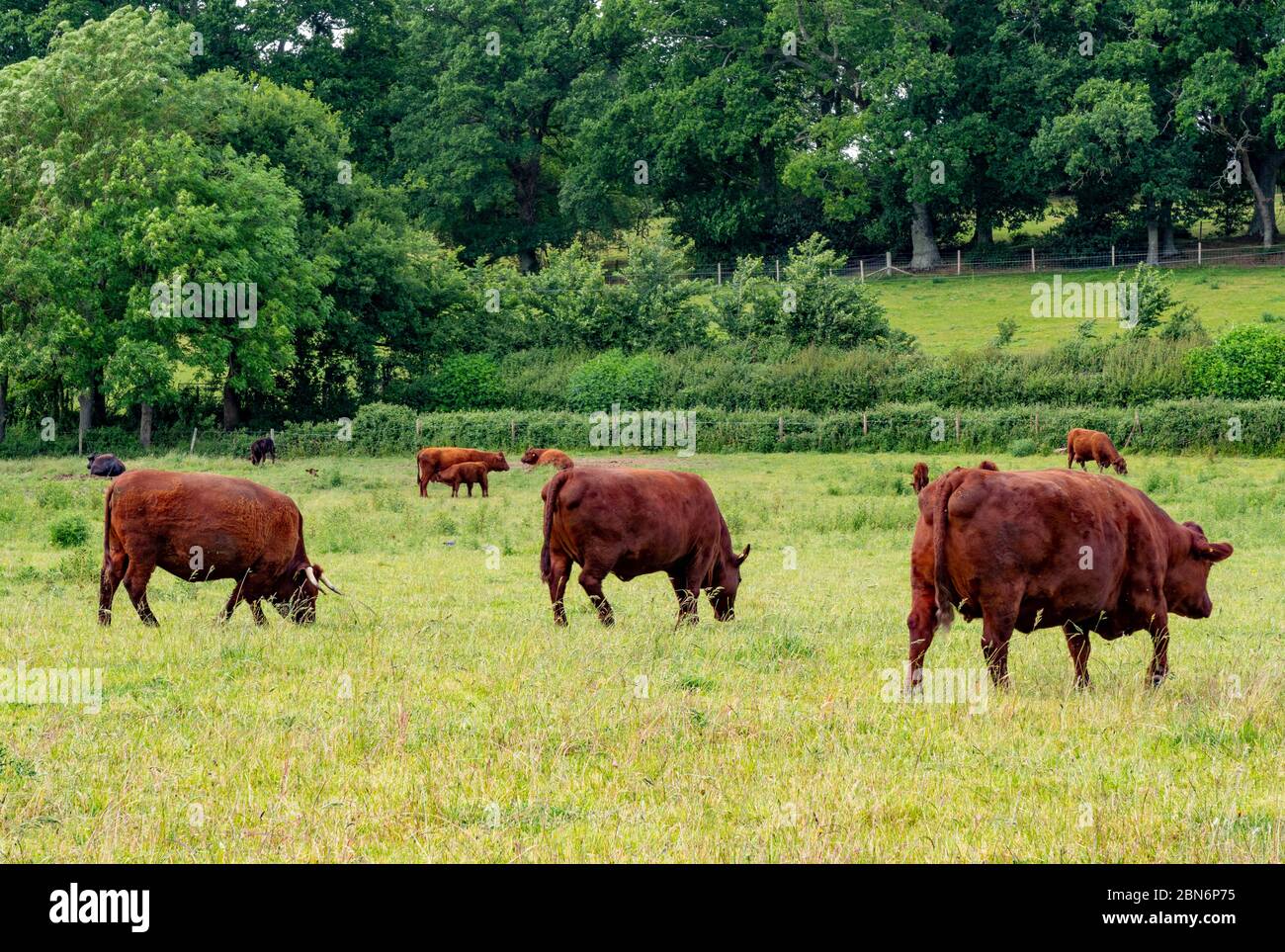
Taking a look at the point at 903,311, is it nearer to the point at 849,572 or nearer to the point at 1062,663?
the point at 849,572

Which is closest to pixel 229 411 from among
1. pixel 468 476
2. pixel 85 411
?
pixel 85 411

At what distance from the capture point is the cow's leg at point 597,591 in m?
12.5

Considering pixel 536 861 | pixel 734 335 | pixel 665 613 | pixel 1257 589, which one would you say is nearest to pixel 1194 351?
pixel 734 335

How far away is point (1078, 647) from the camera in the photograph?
9.66 m

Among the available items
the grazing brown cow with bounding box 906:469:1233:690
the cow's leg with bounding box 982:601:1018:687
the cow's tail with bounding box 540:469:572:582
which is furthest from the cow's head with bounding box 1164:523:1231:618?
the cow's tail with bounding box 540:469:572:582

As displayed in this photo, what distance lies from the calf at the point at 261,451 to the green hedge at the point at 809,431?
99 cm

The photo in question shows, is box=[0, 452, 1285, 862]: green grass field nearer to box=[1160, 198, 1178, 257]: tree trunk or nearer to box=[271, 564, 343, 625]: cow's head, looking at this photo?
box=[271, 564, 343, 625]: cow's head

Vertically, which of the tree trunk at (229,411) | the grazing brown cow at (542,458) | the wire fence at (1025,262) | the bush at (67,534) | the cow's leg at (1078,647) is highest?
the wire fence at (1025,262)

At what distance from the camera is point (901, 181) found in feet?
215

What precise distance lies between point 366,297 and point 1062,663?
39.5m

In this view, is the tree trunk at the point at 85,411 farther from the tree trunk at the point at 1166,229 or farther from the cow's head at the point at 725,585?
the tree trunk at the point at 1166,229

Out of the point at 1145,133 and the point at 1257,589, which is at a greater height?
the point at 1145,133

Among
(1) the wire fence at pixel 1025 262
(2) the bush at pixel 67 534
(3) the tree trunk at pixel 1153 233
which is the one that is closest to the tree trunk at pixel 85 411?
(2) the bush at pixel 67 534

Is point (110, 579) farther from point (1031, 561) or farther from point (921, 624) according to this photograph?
point (1031, 561)
